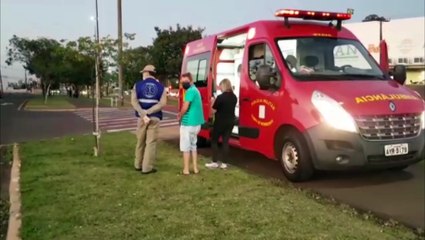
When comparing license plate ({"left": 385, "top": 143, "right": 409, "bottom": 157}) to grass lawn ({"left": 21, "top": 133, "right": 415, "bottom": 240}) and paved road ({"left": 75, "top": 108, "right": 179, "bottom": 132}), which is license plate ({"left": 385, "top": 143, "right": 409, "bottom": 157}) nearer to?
grass lawn ({"left": 21, "top": 133, "right": 415, "bottom": 240})

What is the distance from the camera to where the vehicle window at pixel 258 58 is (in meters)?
8.10

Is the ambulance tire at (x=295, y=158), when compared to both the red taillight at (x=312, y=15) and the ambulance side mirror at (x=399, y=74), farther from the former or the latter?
the ambulance side mirror at (x=399, y=74)

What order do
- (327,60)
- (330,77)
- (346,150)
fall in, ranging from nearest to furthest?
(346,150)
(330,77)
(327,60)

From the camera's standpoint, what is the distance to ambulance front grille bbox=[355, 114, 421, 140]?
679cm

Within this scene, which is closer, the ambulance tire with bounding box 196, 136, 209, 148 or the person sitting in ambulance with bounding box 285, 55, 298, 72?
the person sitting in ambulance with bounding box 285, 55, 298, 72

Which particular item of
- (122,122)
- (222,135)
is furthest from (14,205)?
(122,122)

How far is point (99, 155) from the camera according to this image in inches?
399

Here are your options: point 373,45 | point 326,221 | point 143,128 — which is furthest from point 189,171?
point 373,45

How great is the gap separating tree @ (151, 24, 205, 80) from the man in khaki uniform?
36.8 metres

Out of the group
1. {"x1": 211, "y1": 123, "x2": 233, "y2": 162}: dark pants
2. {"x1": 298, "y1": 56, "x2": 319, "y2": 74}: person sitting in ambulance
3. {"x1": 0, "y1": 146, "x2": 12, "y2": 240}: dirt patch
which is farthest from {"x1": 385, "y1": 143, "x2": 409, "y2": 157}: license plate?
{"x1": 0, "y1": 146, "x2": 12, "y2": 240}: dirt patch

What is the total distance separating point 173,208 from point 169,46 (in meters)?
41.0

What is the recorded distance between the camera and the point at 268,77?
25.4 feet

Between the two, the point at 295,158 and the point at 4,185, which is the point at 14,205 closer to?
the point at 4,185

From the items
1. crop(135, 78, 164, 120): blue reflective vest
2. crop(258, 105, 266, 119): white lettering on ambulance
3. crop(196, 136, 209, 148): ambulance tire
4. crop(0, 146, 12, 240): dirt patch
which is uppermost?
crop(135, 78, 164, 120): blue reflective vest
